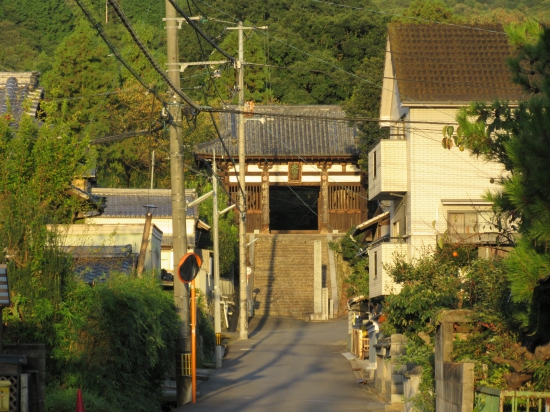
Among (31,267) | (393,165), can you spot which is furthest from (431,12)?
(31,267)

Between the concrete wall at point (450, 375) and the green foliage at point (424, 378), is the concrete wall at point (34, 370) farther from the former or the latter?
the green foliage at point (424, 378)

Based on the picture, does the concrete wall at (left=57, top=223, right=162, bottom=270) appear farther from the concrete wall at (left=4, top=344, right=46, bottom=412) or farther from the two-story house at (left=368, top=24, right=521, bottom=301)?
the concrete wall at (left=4, top=344, right=46, bottom=412)

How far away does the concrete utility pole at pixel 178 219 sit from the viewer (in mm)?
15906

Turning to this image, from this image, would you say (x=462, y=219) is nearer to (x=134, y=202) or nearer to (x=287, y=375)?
(x=287, y=375)

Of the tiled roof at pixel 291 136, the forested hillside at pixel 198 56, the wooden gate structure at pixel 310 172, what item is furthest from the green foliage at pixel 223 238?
the forested hillside at pixel 198 56

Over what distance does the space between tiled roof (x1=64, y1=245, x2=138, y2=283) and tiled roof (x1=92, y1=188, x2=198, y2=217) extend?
14.3 m

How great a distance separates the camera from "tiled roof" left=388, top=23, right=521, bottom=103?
22.5m

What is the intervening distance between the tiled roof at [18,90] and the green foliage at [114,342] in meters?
11.9

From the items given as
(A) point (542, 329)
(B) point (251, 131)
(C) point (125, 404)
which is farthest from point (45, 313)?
(B) point (251, 131)

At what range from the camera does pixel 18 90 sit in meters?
27.2

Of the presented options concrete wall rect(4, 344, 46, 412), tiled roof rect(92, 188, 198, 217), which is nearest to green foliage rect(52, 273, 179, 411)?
concrete wall rect(4, 344, 46, 412)

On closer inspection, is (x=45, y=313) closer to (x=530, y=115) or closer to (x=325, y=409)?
(x=325, y=409)

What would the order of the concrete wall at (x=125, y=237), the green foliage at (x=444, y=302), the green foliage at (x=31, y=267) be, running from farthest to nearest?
the concrete wall at (x=125, y=237) → the green foliage at (x=31, y=267) → the green foliage at (x=444, y=302)

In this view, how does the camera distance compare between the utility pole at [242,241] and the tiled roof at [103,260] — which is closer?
the tiled roof at [103,260]
